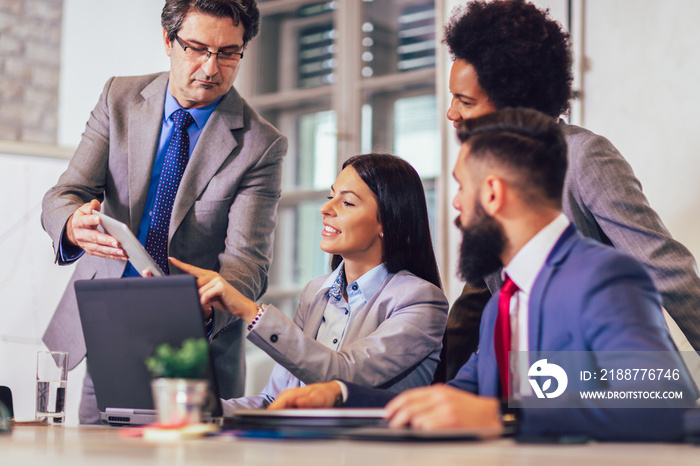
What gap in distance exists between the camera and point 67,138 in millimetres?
3535

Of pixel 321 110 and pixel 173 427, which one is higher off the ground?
pixel 321 110

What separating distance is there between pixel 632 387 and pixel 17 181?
2657mm

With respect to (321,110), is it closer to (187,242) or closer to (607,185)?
(187,242)

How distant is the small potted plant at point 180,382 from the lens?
110cm

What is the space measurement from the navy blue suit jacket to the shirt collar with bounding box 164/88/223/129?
117 cm

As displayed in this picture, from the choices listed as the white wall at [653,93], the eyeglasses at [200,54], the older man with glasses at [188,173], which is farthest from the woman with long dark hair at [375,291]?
the white wall at [653,93]

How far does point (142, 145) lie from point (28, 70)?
1.67 meters

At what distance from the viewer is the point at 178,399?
3.62ft

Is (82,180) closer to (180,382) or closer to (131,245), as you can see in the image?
(131,245)

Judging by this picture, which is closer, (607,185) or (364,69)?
(607,185)

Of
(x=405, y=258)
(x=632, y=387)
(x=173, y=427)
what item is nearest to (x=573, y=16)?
(x=405, y=258)

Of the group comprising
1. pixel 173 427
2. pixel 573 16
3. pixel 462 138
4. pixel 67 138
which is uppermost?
pixel 573 16

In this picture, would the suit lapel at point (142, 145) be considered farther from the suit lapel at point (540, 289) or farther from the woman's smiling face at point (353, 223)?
the suit lapel at point (540, 289)

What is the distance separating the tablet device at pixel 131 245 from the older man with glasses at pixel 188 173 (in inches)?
15.7
